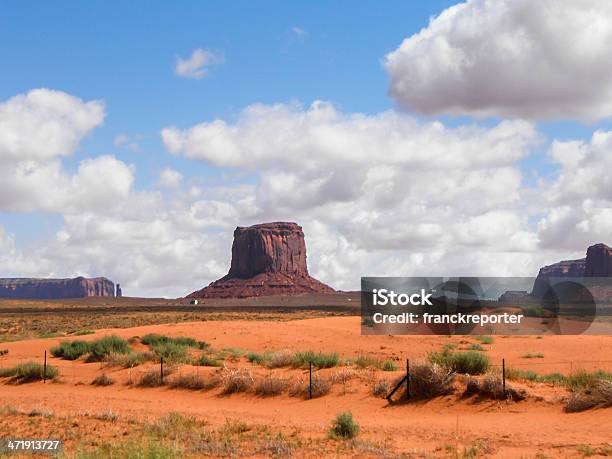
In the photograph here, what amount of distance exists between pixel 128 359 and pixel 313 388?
11106mm

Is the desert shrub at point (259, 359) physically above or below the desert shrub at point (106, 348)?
below

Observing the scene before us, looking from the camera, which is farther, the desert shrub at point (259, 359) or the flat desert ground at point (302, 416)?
the desert shrub at point (259, 359)

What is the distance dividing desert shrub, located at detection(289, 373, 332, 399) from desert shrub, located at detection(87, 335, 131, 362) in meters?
12.6

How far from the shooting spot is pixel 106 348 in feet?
112

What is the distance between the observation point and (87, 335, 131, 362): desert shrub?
→ 33.7m

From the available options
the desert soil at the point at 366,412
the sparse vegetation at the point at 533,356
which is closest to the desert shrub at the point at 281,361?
the desert soil at the point at 366,412

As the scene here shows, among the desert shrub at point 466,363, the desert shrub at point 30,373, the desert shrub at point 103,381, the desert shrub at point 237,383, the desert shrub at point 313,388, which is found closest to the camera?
the desert shrub at point 313,388

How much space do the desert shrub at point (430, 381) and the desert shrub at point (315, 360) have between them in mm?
5660

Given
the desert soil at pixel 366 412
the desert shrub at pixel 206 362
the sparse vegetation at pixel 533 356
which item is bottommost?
the desert soil at pixel 366 412

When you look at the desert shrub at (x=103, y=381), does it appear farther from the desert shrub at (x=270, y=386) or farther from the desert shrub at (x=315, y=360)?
the desert shrub at (x=315, y=360)

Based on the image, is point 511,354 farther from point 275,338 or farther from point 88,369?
point 88,369

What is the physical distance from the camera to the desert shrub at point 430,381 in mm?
21531

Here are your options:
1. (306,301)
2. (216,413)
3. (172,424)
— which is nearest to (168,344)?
(216,413)

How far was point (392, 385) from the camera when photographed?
22.6m
